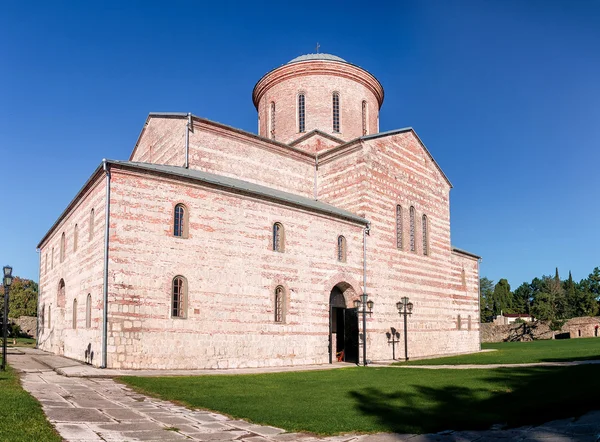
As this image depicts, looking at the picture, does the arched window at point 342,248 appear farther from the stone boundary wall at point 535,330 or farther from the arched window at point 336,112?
the stone boundary wall at point 535,330

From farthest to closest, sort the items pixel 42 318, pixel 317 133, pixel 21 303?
pixel 21 303 → pixel 42 318 → pixel 317 133

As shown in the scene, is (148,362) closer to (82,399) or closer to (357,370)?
(82,399)

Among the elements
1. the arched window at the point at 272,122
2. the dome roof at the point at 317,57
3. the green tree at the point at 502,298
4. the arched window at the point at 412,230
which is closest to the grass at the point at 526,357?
the arched window at the point at 412,230

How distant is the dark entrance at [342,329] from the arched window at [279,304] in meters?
2.91

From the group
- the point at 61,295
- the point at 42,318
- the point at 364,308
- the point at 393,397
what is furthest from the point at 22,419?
the point at 42,318

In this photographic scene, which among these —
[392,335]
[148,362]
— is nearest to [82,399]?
[148,362]

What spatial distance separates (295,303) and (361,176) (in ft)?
22.8

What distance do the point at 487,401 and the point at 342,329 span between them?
13.0 metres

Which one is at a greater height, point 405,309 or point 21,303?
point 405,309

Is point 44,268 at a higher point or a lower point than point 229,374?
higher

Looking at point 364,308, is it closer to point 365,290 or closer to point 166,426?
point 365,290

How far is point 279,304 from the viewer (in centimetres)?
1927

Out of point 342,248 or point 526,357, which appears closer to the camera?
point 526,357

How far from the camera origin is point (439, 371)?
15375mm
